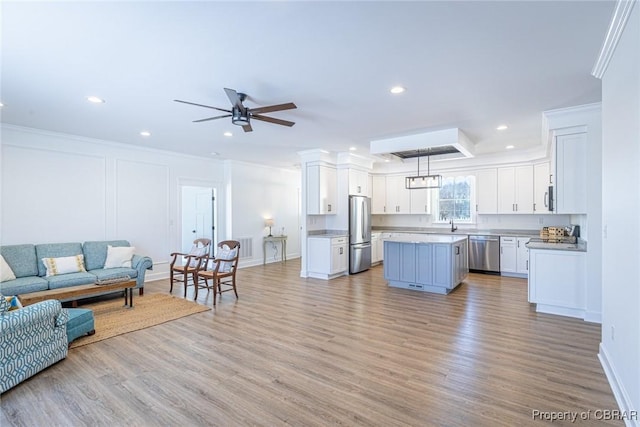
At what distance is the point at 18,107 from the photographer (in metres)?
3.95

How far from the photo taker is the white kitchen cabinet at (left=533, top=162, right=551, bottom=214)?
6.51 meters

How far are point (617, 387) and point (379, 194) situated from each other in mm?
6511

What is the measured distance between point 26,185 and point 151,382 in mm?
4423

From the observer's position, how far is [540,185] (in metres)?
6.61

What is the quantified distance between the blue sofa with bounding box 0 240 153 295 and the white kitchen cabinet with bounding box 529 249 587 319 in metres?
6.12

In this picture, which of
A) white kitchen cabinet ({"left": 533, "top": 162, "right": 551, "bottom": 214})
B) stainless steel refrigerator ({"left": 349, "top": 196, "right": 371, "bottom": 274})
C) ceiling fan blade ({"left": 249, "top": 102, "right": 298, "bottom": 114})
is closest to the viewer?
ceiling fan blade ({"left": 249, "top": 102, "right": 298, "bottom": 114})

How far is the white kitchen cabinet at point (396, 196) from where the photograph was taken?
27.2ft

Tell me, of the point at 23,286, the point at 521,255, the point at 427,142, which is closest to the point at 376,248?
the point at 521,255

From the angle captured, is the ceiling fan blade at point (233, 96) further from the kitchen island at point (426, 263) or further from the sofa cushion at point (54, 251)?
the sofa cushion at point (54, 251)

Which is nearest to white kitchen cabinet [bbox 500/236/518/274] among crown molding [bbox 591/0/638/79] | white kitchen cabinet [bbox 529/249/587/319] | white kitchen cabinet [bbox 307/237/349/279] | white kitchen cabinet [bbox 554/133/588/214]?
white kitchen cabinet [bbox 529/249/587/319]

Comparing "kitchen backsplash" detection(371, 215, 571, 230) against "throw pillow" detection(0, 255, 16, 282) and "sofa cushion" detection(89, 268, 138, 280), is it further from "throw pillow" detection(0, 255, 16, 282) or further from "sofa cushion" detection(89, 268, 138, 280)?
"throw pillow" detection(0, 255, 16, 282)

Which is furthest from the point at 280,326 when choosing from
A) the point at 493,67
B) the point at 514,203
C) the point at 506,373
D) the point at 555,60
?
the point at 514,203

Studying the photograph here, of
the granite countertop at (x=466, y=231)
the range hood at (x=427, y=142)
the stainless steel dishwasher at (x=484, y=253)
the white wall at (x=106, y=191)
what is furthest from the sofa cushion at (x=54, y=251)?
the stainless steel dishwasher at (x=484, y=253)

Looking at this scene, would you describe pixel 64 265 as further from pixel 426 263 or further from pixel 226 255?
pixel 426 263
